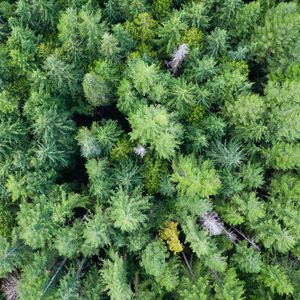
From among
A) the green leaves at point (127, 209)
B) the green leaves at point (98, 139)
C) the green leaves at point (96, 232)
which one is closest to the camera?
the green leaves at point (127, 209)

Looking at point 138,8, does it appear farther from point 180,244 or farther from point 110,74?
point 180,244

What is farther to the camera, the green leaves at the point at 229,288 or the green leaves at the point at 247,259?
the green leaves at the point at 247,259

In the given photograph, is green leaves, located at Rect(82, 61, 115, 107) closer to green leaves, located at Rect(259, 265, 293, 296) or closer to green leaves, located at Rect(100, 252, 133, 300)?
green leaves, located at Rect(100, 252, 133, 300)

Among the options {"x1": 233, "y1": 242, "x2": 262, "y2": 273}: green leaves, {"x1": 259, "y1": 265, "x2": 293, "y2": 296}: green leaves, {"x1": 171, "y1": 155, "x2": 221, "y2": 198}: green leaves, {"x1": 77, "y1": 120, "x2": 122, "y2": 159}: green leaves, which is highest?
{"x1": 77, "y1": 120, "x2": 122, "y2": 159}: green leaves

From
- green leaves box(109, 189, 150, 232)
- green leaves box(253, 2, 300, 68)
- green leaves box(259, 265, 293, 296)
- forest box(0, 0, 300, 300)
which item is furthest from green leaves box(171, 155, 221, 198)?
green leaves box(253, 2, 300, 68)

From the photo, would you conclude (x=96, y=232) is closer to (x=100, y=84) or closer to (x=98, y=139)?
(x=98, y=139)

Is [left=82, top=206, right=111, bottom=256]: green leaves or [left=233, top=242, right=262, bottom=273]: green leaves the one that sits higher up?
[left=82, top=206, right=111, bottom=256]: green leaves

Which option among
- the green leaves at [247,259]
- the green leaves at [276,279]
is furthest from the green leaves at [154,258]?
the green leaves at [276,279]

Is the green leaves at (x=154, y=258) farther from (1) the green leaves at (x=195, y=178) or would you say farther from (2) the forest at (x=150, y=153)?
(1) the green leaves at (x=195, y=178)

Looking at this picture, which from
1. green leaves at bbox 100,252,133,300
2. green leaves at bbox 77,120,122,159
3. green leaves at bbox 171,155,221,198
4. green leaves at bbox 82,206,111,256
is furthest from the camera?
green leaves at bbox 77,120,122,159
